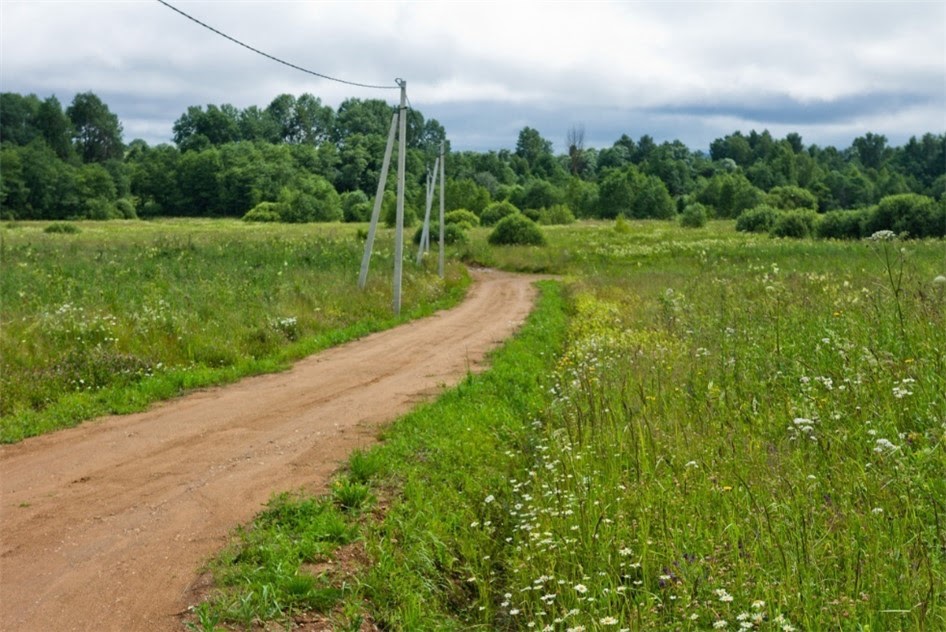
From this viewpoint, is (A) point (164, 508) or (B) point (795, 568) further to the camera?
(A) point (164, 508)

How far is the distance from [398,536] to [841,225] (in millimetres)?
61568

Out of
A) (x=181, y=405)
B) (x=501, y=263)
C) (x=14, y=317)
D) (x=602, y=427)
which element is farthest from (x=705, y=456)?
(x=501, y=263)

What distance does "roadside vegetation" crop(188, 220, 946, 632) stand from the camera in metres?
4.28

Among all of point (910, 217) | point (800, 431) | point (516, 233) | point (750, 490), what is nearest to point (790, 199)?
point (910, 217)

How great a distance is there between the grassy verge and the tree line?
32442mm

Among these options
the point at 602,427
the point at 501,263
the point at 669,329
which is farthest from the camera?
the point at 501,263

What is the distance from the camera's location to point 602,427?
7.50 meters

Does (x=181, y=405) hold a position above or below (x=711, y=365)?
below

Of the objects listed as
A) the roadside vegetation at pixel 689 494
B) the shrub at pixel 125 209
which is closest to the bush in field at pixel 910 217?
the roadside vegetation at pixel 689 494

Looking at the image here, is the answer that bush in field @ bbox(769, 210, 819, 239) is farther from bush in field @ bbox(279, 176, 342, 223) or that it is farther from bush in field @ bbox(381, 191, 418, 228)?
bush in field @ bbox(279, 176, 342, 223)

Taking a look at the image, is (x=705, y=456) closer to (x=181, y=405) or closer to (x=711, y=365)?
(x=711, y=365)

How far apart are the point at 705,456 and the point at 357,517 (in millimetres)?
2719

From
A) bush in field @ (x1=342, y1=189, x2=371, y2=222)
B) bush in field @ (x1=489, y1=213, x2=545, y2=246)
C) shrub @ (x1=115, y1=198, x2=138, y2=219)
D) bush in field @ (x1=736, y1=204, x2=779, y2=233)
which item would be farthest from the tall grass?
shrub @ (x1=115, y1=198, x2=138, y2=219)

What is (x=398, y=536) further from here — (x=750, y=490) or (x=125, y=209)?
(x=125, y=209)
